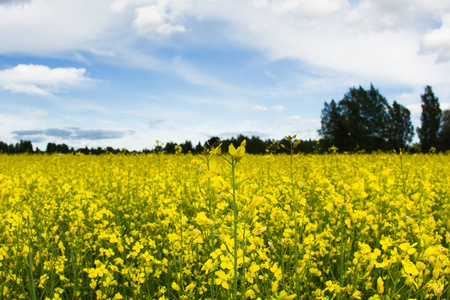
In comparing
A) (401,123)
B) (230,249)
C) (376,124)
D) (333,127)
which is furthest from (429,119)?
(230,249)

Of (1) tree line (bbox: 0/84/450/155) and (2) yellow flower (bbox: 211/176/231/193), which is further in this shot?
(1) tree line (bbox: 0/84/450/155)

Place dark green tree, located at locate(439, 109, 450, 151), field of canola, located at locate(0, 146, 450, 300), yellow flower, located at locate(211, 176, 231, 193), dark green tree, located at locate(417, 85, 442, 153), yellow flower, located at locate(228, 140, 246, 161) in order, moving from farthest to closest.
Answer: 1. dark green tree, located at locate(439, 109, 450, 151)
2. dark green tree, located at locate(417, 85, 442, 153)
3. field of canola, located at locate(0, 146, 450, 300)
4. yellow flower, located at locate(211, 176, 231, 193)
5. yellow flower, located at locate(228, 140, 246, 161)

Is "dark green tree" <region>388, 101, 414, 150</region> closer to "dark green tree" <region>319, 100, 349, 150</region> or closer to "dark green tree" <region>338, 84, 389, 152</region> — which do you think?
"dark green tree" <region>338, 84, 389, 152</region>

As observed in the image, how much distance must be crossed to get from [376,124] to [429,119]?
7.53 m

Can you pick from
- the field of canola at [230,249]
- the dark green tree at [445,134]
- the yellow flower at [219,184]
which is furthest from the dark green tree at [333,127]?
the yellow flower at [219,184]

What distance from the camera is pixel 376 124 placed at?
47594 mm

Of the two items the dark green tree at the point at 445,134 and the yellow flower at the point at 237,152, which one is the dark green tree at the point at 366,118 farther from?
the yellow flower at the point at 237,152

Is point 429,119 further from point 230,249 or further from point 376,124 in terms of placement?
point 230,249

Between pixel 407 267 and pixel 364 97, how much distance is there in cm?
5206

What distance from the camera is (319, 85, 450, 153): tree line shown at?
4622 cm

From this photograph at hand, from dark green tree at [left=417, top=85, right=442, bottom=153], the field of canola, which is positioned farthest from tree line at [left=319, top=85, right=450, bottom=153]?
the field of canola

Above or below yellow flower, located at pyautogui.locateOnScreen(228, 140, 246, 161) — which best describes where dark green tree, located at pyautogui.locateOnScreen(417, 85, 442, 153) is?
above

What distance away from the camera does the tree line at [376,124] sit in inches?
1820

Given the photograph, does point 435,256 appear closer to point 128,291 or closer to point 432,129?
point 128,291
